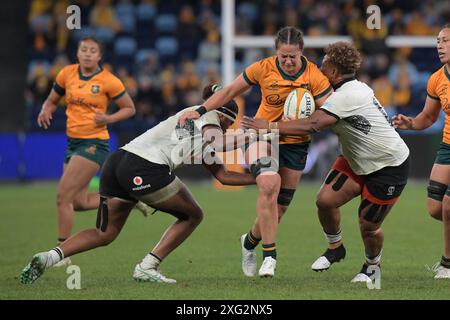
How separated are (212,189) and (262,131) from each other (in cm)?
1167

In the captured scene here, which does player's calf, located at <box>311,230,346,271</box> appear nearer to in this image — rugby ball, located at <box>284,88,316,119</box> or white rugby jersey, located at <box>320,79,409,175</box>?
white rugby jersey, located at <box>320,79,409,175</box>

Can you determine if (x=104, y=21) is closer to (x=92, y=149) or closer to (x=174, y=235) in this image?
(x=92, y=149)

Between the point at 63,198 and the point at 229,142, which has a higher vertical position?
the point at 229,142

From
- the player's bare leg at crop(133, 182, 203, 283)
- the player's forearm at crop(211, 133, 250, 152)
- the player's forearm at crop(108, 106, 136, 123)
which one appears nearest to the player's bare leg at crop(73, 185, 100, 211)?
the player's forearm at crop(108, 106, 136, 123)

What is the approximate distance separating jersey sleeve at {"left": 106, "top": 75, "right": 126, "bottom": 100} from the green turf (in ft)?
5.91

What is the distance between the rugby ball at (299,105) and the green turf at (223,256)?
58.0 inches

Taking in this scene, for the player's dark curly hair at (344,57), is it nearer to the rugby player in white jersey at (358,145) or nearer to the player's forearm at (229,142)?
the rugby player in white jersey at (358,145)

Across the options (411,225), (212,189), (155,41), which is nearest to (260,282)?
(411,225)

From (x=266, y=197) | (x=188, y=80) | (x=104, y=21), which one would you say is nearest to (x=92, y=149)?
(x=266, y=197)

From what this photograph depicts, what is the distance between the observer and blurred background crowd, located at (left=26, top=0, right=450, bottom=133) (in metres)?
22.1

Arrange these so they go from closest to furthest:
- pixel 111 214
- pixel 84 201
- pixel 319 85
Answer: pixel 111 214, pixel 319 85, pixel 84 201

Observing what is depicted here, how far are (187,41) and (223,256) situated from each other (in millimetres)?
14594

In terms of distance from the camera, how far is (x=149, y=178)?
7809 millimetres
